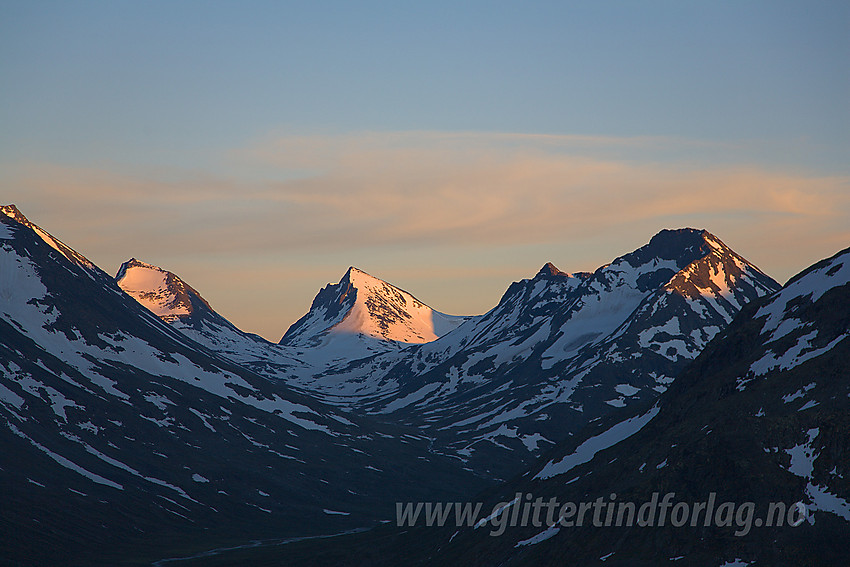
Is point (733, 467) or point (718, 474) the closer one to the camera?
point (733, 467)

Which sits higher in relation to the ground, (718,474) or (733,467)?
(733,467)

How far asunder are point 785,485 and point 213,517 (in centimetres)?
13966

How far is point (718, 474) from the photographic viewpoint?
290ft

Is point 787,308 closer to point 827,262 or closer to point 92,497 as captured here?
point 827,262

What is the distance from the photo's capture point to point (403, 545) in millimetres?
144125

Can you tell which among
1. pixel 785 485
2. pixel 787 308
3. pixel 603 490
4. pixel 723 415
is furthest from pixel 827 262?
pixel 785 485

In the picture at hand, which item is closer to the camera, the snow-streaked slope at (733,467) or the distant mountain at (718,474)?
the snow-streaked slope at (733,467)

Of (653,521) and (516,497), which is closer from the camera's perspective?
(653,521)

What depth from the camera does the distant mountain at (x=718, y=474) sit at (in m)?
79.1

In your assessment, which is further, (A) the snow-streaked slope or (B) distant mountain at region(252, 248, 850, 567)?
(B) distant mountain at region(252, 248, 850, 567)

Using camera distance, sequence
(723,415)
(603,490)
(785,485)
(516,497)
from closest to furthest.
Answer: (785,485), (723,415), (603,490), (516,497)

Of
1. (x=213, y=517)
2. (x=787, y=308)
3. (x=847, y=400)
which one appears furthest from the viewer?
(x=213, y=517)

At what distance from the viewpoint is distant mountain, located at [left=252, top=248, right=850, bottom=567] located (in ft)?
260

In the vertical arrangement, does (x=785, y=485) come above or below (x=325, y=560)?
above
